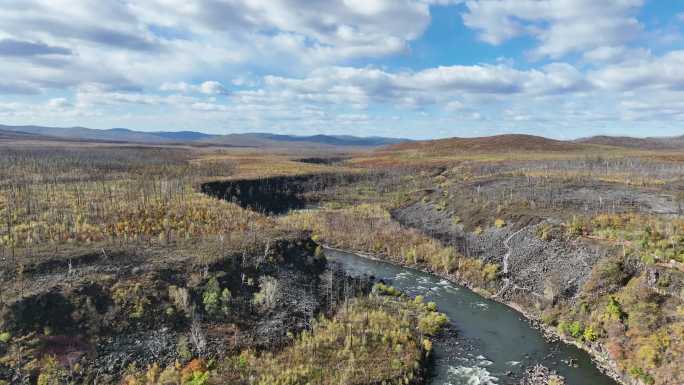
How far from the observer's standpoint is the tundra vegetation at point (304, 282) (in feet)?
97.6

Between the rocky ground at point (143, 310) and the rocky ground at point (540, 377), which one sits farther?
the rocky ground at point (540, 377)

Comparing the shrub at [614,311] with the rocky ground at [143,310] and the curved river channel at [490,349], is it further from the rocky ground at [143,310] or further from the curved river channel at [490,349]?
the rocky ground at [143,310]

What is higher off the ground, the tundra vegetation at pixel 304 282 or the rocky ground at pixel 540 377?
the tundra vegetation at pixel 304 282

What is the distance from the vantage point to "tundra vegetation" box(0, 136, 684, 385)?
1171 inches

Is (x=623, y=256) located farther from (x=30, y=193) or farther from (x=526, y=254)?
(x=30, y=193)

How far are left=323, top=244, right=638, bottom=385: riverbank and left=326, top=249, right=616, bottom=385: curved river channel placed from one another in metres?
0.50

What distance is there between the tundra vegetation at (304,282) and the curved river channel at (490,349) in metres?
1.72

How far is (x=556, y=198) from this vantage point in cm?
6962

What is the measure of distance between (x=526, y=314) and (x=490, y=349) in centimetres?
848

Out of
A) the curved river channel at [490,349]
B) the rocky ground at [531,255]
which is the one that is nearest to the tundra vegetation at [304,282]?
the rocky ground at [531,255]

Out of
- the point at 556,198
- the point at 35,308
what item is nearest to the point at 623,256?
the point at 556,198

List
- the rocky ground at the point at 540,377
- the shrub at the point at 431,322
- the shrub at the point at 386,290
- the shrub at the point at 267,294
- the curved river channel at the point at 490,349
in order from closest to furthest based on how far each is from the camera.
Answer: the rocky ground at the point at 540,377
the curved river channel at the point at 490,349
the shrub at the point at 431,322
the shrub at the point at 267,294
the shrub at the point at 386,290

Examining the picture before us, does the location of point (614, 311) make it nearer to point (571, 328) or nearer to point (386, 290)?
point (571, 328)

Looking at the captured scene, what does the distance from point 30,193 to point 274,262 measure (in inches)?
2076
